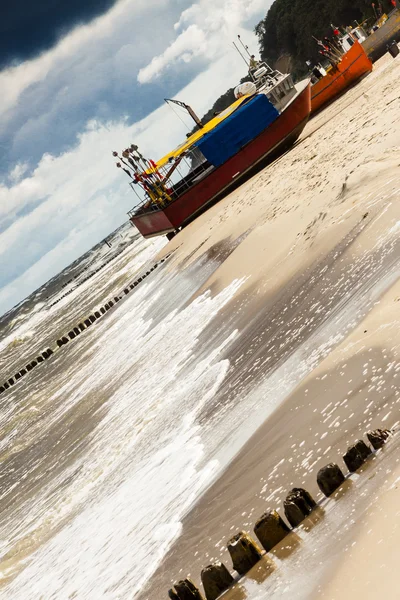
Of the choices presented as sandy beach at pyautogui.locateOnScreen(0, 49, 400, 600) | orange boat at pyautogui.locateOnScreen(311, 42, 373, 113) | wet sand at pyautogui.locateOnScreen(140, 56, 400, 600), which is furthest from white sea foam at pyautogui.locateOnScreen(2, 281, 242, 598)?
orange boat at pyautogui.locateOnScreen(311, 42, 373, 113)

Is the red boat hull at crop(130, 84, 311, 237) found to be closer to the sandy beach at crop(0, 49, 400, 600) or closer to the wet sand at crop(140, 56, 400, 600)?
the sandy beach at crop(0, 49, 400, 600)

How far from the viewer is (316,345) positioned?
326 inches

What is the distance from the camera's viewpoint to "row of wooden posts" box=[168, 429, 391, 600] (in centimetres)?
505

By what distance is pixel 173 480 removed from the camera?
815cm

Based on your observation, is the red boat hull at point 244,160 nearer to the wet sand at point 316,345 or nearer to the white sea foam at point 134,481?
the wet sand at point 316,345

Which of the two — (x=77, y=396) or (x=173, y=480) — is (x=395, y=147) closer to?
(x=173, y=480)

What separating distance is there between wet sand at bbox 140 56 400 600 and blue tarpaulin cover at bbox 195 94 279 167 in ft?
53.1

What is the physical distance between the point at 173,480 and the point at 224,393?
175cm

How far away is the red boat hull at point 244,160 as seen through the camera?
3288 centimetres

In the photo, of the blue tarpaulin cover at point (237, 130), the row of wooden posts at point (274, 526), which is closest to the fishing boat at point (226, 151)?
the blue tarpaulin cover at point (237, 130)

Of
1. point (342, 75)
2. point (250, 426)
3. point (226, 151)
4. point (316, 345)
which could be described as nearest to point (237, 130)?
point (226, 151)

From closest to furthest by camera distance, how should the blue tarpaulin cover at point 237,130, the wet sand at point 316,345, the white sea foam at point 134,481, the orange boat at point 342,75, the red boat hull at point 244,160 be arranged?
1. the wet sand at point 316,345
2. the white sea foam at point 134,481
3. the blue tarpaulin cover at point 237,130
4. the red boat hull at point 244,160
5. the orange boat at point 342,75

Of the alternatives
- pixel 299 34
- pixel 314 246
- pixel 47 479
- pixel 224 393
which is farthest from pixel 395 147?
pixel 299 34

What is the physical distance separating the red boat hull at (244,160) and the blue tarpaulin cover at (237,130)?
33cm
